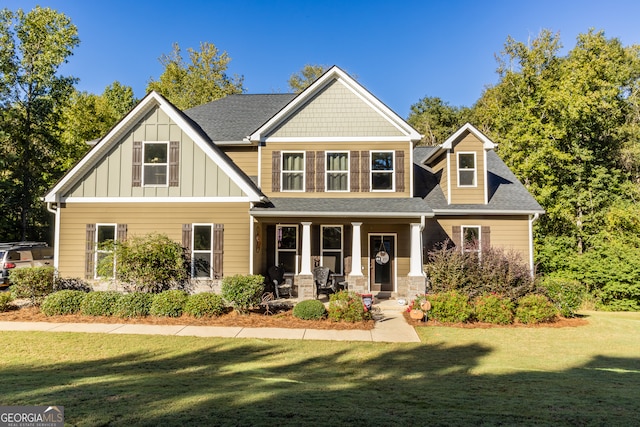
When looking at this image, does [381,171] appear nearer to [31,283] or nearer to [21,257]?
[31,283]

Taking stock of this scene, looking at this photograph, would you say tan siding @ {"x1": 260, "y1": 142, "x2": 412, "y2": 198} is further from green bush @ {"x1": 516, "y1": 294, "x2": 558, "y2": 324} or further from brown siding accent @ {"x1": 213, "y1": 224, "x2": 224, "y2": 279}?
green bush @ {"x1": 516, "y1": 294, "x2": 558, "y2": 324}

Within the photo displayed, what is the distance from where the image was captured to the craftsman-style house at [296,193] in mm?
12805

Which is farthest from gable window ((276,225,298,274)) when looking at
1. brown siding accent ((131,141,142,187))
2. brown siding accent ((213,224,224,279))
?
brown siding accent ((131,141,142,187))

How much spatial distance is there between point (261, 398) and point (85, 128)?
32308mm

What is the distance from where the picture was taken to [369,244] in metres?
14.8

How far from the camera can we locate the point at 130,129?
1323 centimetres

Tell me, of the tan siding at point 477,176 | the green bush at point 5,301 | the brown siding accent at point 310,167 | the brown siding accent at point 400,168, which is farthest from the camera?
the tan siding at point 477,176

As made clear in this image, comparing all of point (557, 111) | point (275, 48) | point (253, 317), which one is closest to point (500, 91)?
point (557, 111)

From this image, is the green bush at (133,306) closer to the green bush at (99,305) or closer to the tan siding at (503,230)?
the green bush at (99,305)

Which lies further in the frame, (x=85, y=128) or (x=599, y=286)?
(x=85, y=128)

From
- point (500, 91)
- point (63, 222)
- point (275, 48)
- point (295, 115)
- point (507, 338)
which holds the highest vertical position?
point (275, 48)

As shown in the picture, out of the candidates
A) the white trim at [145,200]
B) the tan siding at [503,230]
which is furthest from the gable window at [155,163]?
the tan siding at [503,230]

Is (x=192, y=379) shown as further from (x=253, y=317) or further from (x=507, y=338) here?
(x=507, y=338)

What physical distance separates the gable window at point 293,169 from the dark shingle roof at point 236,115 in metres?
2.10
